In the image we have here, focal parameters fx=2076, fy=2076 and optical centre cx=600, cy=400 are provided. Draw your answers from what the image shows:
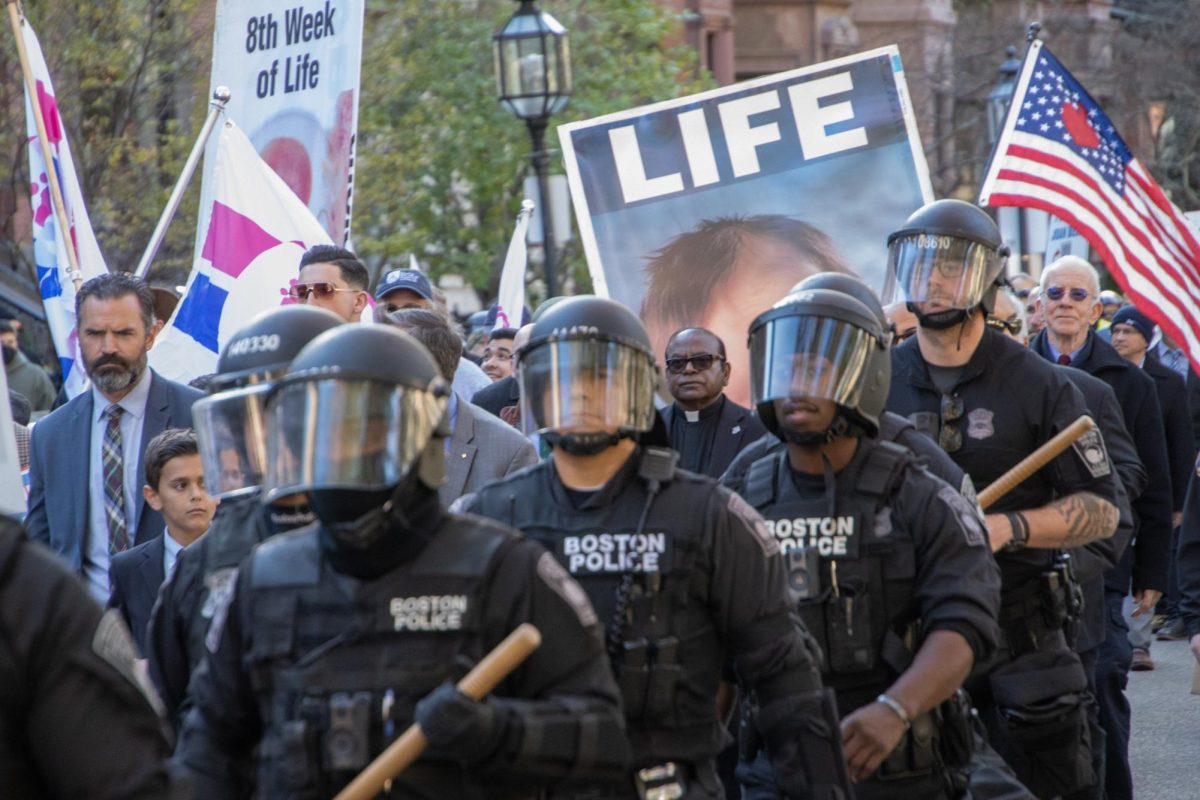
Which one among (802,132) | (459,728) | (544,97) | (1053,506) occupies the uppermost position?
(544,97)

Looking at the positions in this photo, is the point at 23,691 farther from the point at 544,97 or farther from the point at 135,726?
the point at 544,97

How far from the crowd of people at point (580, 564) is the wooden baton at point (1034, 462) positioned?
3.7 inches

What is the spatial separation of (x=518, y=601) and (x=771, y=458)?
5.89 feet

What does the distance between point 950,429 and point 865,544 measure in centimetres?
129

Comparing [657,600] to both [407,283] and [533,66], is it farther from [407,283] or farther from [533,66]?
[533,66]

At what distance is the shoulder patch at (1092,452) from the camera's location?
20.0 feet

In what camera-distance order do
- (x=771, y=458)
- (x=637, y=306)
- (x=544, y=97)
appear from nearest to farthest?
(x=771, y=458) < (x=637, y=306) < (x=544, y=97)

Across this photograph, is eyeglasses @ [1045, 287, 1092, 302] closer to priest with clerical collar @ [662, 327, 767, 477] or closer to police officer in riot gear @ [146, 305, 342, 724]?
priest with clerical collar @ [662, 327, 767, 477]

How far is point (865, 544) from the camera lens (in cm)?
509

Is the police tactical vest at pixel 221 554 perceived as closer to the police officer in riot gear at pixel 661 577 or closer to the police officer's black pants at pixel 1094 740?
the police officer in riot gear at pixel 661 577

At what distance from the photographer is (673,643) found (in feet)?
14.2

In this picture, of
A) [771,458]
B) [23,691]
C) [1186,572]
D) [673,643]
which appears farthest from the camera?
[1186,572]

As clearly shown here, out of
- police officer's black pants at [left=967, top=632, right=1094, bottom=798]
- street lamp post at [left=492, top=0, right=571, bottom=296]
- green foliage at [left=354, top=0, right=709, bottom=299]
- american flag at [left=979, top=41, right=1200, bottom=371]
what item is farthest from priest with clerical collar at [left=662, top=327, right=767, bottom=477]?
green foliage at [left=354, top=0, right=709, bottom=299]

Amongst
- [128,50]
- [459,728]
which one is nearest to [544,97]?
[128,50]
